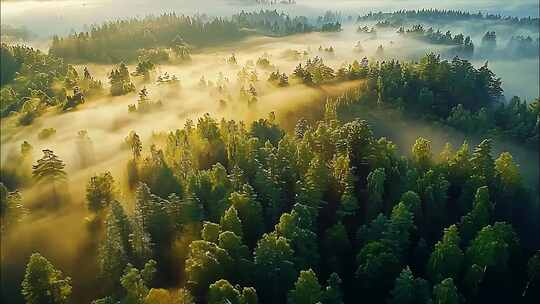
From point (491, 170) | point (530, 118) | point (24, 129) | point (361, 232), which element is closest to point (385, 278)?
point (361, 232)

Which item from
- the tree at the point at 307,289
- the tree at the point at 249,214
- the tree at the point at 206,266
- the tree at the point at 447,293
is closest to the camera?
the tree at the point at 307,289

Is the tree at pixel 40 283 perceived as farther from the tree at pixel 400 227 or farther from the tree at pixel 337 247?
the tree at pixel 400 227

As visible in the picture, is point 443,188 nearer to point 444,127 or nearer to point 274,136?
point 274,136

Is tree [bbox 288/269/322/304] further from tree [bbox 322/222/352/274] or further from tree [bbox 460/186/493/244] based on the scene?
tree [bbox 460/186/493/244]

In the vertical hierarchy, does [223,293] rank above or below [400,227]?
above

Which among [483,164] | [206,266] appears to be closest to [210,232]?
[206,266]

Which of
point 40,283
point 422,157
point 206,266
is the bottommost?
point 40,283

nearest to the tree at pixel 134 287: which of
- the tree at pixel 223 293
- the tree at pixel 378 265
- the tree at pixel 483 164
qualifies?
the tree at pixel 223 293

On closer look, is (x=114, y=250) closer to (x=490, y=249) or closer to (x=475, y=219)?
(x=490, y=249)
